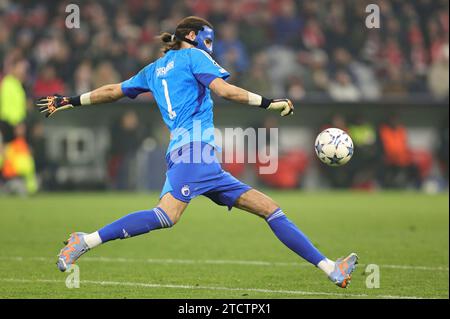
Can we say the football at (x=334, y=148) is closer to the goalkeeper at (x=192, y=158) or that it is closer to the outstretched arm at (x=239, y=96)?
the goalkeeper at (x=192, y=158)

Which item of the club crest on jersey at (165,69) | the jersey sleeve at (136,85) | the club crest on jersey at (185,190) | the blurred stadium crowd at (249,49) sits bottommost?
the club crest on jersey at (185,190)

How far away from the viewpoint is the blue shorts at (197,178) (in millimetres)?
7465

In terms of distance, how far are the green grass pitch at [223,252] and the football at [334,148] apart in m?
1.08

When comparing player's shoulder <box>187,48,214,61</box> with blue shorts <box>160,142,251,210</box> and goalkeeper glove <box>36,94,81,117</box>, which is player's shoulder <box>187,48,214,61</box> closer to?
blue shorts <box>160,142,251,210</box>

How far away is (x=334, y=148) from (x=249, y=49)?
14623mm

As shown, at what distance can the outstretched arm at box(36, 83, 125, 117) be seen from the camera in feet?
26.5

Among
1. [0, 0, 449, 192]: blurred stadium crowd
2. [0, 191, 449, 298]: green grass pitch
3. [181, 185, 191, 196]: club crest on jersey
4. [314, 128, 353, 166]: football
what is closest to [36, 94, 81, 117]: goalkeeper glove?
[181, 185, 191, 196]: club crest on jersey

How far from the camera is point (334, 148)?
8070 millimetres

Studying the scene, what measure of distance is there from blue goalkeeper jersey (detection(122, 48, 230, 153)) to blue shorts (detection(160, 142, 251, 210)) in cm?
8

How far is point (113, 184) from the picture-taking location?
20047mm

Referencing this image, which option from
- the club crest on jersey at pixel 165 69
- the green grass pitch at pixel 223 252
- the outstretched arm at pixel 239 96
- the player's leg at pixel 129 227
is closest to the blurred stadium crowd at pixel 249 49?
the green grass pitch at pixel 223 252

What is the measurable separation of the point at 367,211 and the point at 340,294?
809 cm
